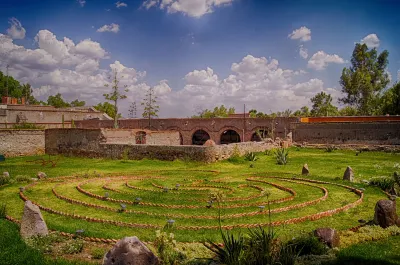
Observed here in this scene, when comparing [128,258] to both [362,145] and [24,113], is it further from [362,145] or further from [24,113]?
[24,113]

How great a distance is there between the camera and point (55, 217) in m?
9.12

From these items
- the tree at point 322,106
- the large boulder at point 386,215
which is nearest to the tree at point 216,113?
the tree at point 322,106

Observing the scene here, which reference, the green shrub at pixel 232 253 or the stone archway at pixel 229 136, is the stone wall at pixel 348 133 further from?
the green shrub at pixel 232 253

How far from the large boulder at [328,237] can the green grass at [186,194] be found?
644 millimetres

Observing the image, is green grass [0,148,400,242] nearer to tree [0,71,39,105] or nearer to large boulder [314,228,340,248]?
large boulder [314,228,340,248]

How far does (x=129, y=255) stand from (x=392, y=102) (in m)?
43.2

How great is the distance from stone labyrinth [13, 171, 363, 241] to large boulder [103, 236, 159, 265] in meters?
1.92

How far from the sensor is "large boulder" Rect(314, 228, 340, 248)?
22.2 feet

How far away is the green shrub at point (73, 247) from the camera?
6609mm

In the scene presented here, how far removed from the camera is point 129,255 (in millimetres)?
5391

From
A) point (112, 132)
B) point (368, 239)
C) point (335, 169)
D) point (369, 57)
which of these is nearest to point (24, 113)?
point (112, 132)

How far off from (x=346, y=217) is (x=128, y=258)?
20.5 feet

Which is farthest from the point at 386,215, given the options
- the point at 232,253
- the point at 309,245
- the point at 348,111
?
the point at 348,111

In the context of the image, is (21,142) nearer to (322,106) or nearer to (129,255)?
(129,255)
